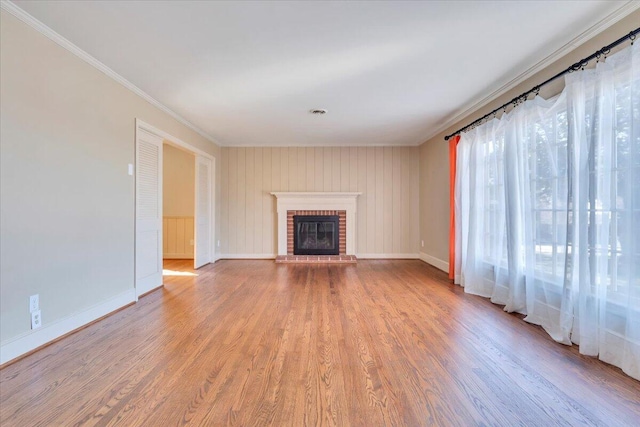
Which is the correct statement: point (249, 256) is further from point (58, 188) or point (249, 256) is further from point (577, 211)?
point (577, 211)

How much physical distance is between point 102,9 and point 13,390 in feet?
8.17

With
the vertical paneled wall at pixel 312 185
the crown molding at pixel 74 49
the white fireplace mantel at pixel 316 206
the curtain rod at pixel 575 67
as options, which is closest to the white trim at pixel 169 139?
the crown molding at pixel 74 49

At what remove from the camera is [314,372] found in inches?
70.6

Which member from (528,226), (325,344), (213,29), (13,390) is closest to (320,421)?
(325,344)

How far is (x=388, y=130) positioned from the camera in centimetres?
504

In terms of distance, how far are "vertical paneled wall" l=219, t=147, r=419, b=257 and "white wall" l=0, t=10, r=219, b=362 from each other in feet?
9.70

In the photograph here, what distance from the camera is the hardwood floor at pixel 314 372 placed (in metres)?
1.42

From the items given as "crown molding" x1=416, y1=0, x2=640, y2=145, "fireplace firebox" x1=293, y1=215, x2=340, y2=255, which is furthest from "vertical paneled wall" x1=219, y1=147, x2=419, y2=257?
"crown molding" x1=416, y1=0, x2=640, y2=145

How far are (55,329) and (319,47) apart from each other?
3.20 meters

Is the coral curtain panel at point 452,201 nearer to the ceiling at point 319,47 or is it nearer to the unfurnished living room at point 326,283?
the unfurnished living room at point 326,283

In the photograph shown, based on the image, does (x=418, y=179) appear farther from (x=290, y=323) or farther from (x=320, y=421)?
(x=320, y=421)

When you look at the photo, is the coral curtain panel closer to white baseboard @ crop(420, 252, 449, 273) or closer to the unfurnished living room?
the unfurnished living room

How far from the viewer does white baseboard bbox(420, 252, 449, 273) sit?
15.9 feet

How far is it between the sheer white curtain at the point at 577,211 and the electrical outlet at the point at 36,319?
158 inches
